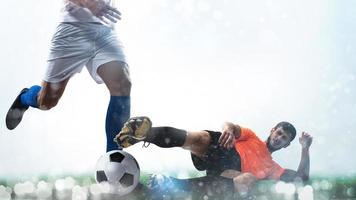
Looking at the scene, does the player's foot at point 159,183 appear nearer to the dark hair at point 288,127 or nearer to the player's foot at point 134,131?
the player's foot at point 134,131

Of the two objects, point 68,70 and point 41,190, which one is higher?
point 68,70

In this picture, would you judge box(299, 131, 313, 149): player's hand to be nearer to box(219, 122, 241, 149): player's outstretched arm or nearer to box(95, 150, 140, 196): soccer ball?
box(219, 122, 241, 149): player's outstretched arm

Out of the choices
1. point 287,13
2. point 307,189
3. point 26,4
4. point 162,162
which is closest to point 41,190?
point 162,162

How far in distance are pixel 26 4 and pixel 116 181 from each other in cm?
91

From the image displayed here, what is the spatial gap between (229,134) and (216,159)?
136 millimetres

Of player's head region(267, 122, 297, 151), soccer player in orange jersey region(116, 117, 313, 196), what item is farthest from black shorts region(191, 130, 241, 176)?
player's head region(267, 122, 297, 151)

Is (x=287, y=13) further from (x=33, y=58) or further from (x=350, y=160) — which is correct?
(x=33, y=58)

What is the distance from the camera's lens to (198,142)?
243cm

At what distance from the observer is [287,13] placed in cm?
266

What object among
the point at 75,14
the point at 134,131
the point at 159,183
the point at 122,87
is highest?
the point at 75,14

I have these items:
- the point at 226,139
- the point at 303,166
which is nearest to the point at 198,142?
the point at 226,139

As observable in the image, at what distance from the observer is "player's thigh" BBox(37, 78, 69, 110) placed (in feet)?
8.09

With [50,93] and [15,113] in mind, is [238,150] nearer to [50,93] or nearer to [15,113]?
[50,93]

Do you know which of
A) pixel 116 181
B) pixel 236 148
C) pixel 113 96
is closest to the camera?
pixel 116 181
